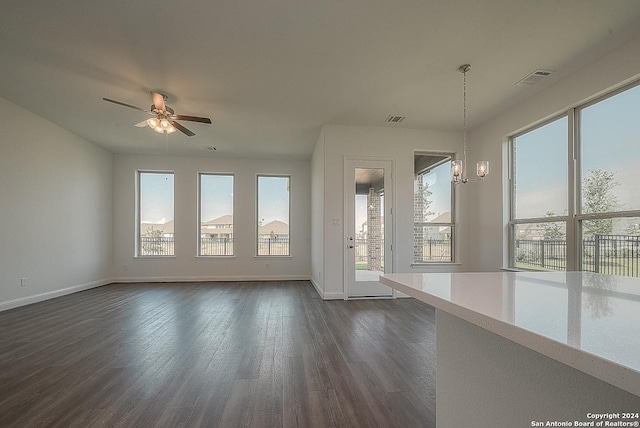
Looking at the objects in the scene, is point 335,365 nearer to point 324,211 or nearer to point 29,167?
point 324,211

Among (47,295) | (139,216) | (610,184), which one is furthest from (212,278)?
(610,184)

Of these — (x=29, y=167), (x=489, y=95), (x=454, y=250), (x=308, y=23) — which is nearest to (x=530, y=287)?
(x=308, y=23)

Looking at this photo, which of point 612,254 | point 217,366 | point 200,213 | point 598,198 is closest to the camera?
point 217,366

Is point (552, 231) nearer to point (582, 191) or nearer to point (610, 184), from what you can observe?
point (582, 191)

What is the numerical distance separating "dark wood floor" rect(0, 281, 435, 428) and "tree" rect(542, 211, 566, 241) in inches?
76.3

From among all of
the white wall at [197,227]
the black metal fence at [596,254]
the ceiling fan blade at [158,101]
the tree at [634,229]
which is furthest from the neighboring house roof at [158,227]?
the tree at [634,229]

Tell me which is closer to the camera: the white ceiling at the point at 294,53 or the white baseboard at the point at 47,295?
the white ceiling at the point at 294,53

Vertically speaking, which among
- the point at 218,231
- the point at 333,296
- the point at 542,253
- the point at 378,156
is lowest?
the point at 333,296

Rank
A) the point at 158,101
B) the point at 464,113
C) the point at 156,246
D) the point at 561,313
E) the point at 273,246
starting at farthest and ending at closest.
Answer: the point at 273,246 → the point at 156,246 → the point at 464,113 → the point at 158,101 → the point at 561,313

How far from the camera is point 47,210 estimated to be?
4.68 metres

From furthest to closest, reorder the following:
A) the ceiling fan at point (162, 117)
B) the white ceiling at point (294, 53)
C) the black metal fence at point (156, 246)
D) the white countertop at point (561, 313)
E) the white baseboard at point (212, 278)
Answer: the black metal fence at point (156, 246) → the white baseboard at point (212, 278) → the ceiling fan at point (162, 117) → the white ceiling at point (294, 53) → the white countertop at point (561, 313)

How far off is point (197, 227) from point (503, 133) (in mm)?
6404

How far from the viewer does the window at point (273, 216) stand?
22.6 ft

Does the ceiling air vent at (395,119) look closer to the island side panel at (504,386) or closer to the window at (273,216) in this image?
the window at (273,216)
